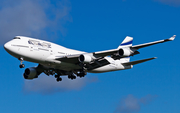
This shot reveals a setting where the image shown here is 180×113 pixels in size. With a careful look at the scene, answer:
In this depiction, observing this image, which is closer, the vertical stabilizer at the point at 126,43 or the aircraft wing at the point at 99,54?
the aircraft wing at the point at 99,54

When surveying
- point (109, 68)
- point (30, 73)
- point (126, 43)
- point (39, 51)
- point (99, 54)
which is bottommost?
point (109, 68)

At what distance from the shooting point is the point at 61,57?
47500 millimetres

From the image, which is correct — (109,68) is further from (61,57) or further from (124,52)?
(61,57)

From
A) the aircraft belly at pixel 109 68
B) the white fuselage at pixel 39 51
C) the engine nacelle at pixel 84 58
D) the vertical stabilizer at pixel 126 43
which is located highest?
the vertical stabilizer at pixel 126 43

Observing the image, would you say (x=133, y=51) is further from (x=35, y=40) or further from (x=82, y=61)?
(x=35, y=40)

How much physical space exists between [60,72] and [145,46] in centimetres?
1555

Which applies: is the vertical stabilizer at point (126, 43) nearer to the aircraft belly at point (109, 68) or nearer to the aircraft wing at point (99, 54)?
the aircraft belly at point (109, 68)

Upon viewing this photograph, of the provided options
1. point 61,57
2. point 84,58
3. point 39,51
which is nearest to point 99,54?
point 84,58

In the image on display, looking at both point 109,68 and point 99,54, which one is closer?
point 99,54

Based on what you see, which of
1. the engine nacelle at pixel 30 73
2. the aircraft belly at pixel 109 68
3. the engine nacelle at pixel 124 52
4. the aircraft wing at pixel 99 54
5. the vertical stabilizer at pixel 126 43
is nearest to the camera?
the engine nacelle at pixel 124 52

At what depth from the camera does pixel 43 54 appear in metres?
46.5

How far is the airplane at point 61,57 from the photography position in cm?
4544

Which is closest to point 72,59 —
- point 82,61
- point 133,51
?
point 82,61

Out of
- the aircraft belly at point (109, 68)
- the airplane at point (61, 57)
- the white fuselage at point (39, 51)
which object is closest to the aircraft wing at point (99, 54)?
the airplane at point (61, 57)
